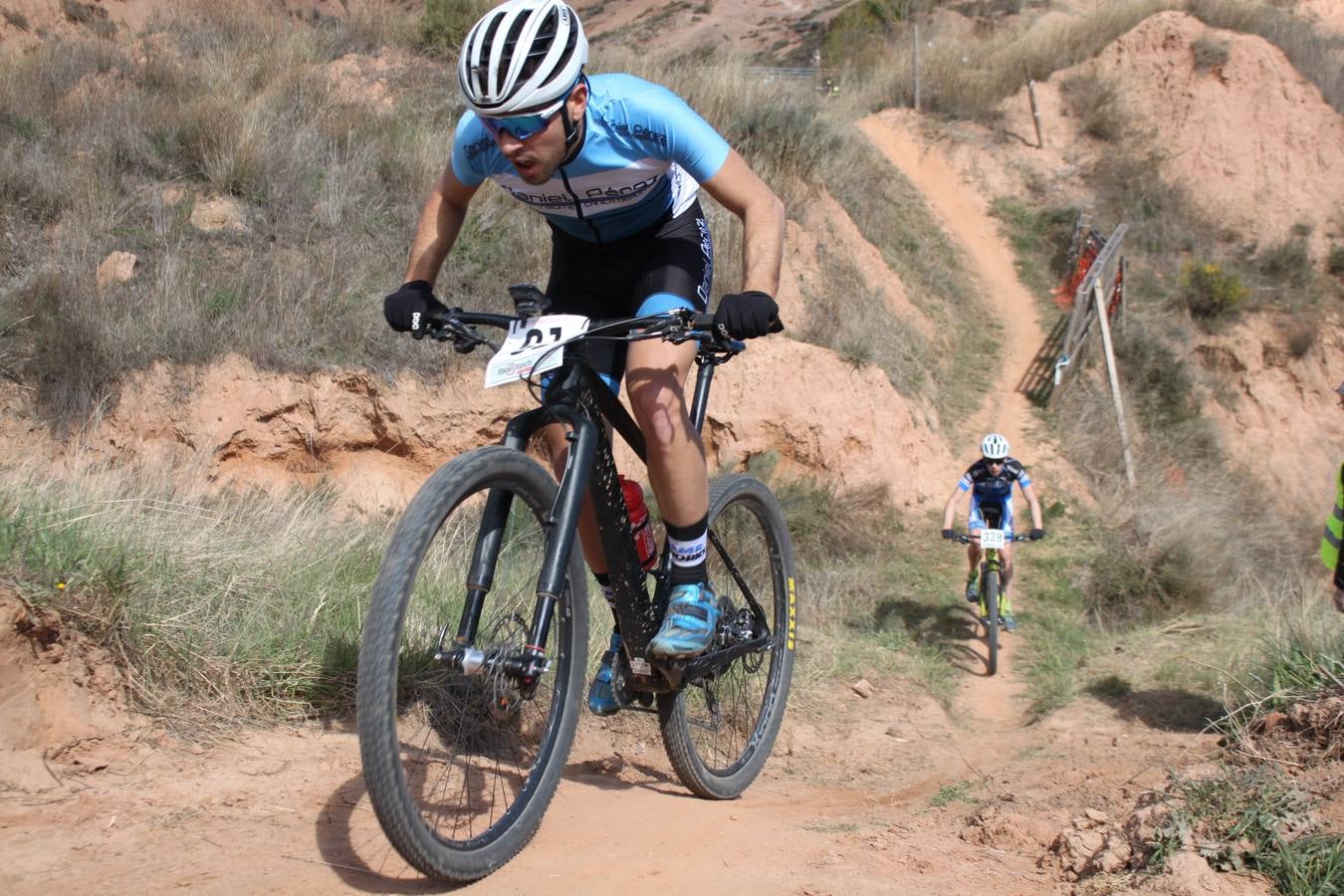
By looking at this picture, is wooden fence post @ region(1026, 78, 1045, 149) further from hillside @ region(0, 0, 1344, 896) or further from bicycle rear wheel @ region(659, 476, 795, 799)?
bicycle rear wheel @ region(659, 476, 795, 799)

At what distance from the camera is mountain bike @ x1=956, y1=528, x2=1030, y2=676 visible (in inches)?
344

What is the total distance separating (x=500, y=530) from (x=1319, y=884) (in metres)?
2.36

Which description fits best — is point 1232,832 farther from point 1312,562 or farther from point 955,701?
Result: point 1312,562

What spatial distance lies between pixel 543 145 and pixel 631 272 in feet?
2.29

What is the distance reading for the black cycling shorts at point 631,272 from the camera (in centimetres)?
386

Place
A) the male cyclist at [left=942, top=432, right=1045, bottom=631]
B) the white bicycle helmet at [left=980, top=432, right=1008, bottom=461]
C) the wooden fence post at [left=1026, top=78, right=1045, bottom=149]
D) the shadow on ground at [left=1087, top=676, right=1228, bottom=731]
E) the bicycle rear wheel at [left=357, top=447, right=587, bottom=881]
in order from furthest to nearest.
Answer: the wooden fence post at [left=1026, top=78, right=1045, bottom=149]
the white bicycle helmet at [left=980, top=432, right=1008, bottom=461]
the male cyclist at [left=942, top=432, right=1045, bottom=631]
the shadow on ground at [left=1087, top=676, right=1228, bottom=731]
the bicycle rear wheel at [left=357, top=447, right=587, bottom=881]


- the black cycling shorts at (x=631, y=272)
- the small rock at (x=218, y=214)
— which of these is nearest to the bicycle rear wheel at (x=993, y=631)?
the black cycling shorts at (x=631, y=272)

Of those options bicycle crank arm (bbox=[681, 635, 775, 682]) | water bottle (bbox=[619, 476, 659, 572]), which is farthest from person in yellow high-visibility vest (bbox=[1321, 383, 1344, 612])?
water bottle (bbox=[619, 476, 659, 572])

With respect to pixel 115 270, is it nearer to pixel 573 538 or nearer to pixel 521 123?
pixel 521 123

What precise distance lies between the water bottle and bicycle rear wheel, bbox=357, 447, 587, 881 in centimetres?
34

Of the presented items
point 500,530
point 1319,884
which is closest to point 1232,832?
point 1319,884

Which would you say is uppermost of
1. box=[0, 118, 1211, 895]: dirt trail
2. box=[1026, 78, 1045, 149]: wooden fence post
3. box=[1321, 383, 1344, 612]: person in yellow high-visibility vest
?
box=[1026, 78, 1045, 149]: wooden fence post

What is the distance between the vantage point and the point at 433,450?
8.68 m

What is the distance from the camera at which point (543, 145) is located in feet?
11.0
